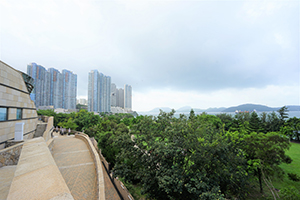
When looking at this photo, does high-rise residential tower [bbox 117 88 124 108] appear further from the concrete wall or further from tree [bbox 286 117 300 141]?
the concrete wall

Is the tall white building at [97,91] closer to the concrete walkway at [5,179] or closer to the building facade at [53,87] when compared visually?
the building facade at [53,87]

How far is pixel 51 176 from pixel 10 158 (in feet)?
18.2

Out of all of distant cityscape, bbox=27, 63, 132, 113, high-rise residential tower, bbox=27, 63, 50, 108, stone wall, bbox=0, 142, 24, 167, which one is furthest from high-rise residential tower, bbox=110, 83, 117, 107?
stone wall, bbox=0, 142, 24, 167

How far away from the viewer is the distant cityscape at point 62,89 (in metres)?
54.6

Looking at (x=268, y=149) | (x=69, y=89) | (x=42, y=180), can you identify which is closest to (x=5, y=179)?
(x=42, y=180)

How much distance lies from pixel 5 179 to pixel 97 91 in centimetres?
7588

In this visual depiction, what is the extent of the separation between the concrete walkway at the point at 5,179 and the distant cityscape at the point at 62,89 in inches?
1868

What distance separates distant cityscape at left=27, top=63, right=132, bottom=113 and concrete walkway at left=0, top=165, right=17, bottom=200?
1868 inches

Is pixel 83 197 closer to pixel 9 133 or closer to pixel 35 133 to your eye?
pixel 9 133

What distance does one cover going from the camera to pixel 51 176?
2533 mm

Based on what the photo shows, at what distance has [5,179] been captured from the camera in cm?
447

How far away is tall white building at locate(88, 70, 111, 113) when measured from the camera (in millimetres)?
73525

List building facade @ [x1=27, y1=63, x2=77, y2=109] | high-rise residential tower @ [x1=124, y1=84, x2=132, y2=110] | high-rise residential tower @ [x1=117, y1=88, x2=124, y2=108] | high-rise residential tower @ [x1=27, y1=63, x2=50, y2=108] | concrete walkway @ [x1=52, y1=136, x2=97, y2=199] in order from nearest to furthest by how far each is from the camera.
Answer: concrete walkway @ [x1=52, y1=136, x2=97, y2=199], high-rise residential tower @ [x1=27, y1=63, x2=50, y2=108], building facade @ [x1=27, y1=63, x2=77, y2=109], high-rise residential tower @ [x1=124, y1=84, x2=132, y2=110], high-rise residential tower @ [x1=117, y1=88, x2=124, y2=108]

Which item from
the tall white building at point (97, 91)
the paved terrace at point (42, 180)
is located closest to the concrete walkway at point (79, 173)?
the paved terrace at point (42, 180)
